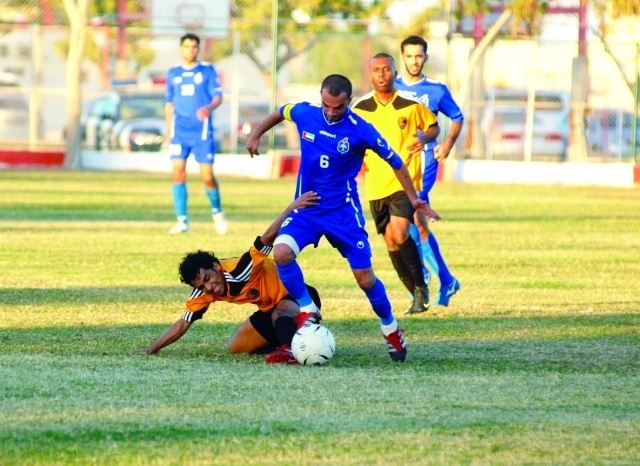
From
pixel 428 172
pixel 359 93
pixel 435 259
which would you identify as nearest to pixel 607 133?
pixel 359 93

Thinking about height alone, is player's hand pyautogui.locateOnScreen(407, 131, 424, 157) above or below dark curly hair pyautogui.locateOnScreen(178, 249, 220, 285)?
above

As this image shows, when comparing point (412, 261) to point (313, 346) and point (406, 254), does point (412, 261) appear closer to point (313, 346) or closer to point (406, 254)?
point (406, 254)

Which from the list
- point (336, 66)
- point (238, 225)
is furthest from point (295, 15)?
point (238, 225)

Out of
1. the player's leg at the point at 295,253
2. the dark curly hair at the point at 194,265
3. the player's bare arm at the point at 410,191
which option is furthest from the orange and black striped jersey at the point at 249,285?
the player's bare arm at the point at 410,191

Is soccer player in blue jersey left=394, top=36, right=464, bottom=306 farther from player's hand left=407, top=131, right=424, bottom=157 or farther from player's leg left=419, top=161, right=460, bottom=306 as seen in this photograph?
player's hand left=407, top=131, right=424, bottom=157

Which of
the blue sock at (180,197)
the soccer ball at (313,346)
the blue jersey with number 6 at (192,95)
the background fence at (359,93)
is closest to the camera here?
the soccer ball at (313,346)

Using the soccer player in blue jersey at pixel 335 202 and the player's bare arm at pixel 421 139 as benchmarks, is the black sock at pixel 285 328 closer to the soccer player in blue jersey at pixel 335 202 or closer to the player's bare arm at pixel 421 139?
the soccer player in blue jersey at pixel 335 202

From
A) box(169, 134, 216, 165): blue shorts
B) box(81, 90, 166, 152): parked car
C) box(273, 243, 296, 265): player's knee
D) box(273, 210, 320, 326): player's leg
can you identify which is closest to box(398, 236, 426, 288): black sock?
box(273, 210, 320, 326): player's leg

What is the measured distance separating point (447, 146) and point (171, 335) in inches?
133

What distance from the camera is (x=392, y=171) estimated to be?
930 cm

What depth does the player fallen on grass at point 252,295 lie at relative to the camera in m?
7.27

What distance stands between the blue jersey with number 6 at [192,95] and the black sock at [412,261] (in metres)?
6.23

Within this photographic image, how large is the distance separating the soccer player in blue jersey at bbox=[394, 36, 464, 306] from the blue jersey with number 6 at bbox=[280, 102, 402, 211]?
252cm

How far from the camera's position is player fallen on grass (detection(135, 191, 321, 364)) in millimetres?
7273
